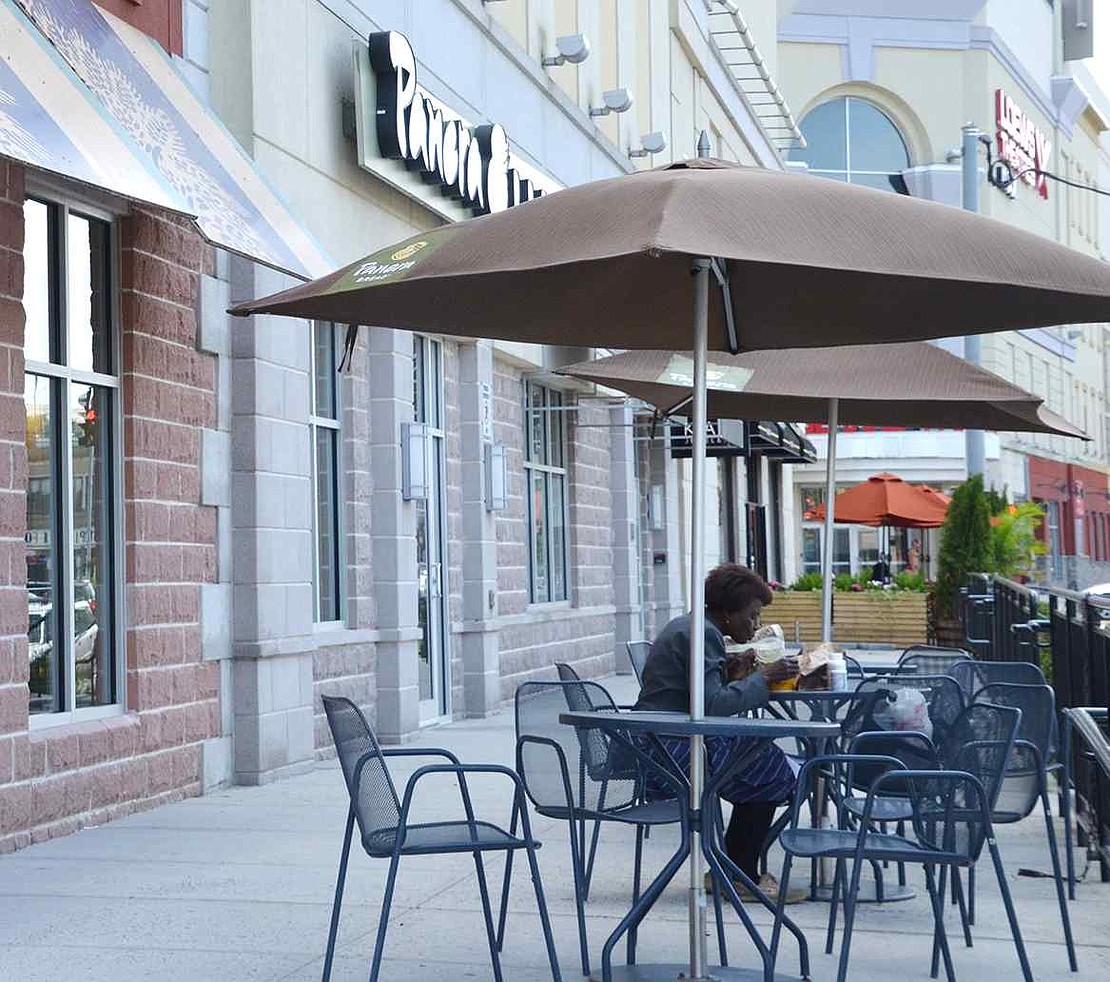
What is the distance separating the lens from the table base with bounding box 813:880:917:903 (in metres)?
7.12

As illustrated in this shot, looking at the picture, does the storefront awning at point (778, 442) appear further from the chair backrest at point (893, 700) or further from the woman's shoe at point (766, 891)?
the woman's shoe at point (766, 891)

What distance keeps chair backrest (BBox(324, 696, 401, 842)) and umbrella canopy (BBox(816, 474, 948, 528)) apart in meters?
22.6

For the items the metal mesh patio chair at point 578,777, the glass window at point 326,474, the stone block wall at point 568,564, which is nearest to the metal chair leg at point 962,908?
the metal mesh patio chair at point 578,777

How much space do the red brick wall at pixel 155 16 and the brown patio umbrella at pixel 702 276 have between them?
13.7 feet

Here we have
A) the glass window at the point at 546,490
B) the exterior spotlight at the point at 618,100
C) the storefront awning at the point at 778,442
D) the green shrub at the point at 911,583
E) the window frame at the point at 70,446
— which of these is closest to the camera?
the window frame at the point at 70,446

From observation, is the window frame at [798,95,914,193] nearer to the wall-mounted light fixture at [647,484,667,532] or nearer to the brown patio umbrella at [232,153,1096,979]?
the wall-mounted light fixture at [647,484,667,532]

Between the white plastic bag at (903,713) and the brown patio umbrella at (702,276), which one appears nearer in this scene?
the brown patio umbrella at (702,276)

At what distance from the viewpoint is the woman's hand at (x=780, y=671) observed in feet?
21.4

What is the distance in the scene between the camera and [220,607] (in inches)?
417

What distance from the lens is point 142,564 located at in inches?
382

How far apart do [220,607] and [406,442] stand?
2.98 m

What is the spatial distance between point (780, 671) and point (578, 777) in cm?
86

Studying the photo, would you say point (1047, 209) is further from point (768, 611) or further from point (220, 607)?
point (220, 607)

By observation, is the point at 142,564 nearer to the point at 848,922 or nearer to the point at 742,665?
the point at 742,665
